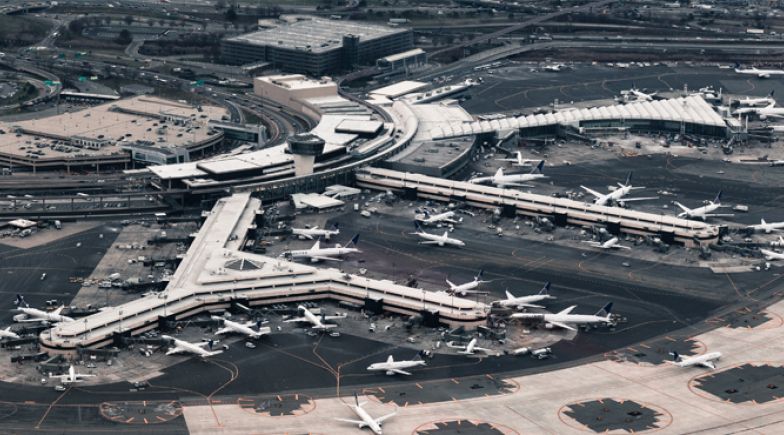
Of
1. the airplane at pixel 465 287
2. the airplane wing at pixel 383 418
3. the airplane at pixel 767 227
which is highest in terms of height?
the airplane at pixel 767 227

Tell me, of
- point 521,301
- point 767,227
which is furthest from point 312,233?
point 767,227

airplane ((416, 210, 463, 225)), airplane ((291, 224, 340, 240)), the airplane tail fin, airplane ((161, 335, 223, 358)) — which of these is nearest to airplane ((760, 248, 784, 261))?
the airplane tail fin

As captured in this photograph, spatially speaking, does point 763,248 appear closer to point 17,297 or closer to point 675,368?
point 675,368

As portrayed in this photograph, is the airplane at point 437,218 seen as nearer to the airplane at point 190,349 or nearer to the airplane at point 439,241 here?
the airplane at point 439,241

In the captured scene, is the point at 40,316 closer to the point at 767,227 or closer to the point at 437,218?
the point at 437,218

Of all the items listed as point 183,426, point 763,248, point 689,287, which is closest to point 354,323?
point 183,426

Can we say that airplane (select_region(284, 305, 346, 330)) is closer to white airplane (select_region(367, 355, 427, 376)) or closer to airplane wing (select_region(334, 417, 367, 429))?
white airplane (select_region(367, 355, 427, 376))

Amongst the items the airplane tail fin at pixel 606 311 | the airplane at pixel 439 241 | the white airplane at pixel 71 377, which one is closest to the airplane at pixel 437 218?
the airplane at pixel 439 241
